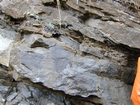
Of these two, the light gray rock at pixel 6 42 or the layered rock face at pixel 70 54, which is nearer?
the layered rock face at pixel 70 54

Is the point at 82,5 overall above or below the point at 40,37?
above

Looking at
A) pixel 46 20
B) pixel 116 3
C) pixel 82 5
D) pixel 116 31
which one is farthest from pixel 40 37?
pixel 116 3

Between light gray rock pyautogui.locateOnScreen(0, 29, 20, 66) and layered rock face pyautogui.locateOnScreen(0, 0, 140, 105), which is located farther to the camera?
light gray rock pyautogui.locateOnScreen(0, 29, 20, 66)

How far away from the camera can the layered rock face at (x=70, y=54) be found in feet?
8.79

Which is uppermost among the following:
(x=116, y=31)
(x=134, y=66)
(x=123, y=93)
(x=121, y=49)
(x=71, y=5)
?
(x=71, y=5)

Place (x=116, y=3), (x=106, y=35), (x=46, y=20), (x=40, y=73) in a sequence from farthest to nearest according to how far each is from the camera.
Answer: (x=116, y=3)
(x=46, y=20)
(x=106, y=35)
(x=40, y=73)

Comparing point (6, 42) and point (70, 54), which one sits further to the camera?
point (6, 42)

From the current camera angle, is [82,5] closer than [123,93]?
No

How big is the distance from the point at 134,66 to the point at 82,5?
3.47 feet

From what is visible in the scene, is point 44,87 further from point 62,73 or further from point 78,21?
point 78,21

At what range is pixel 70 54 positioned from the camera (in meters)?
2.80

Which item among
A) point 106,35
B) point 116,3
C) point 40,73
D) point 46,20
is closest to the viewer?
point 40,73

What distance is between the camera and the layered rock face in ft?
8.79

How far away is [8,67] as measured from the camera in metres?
2.94
